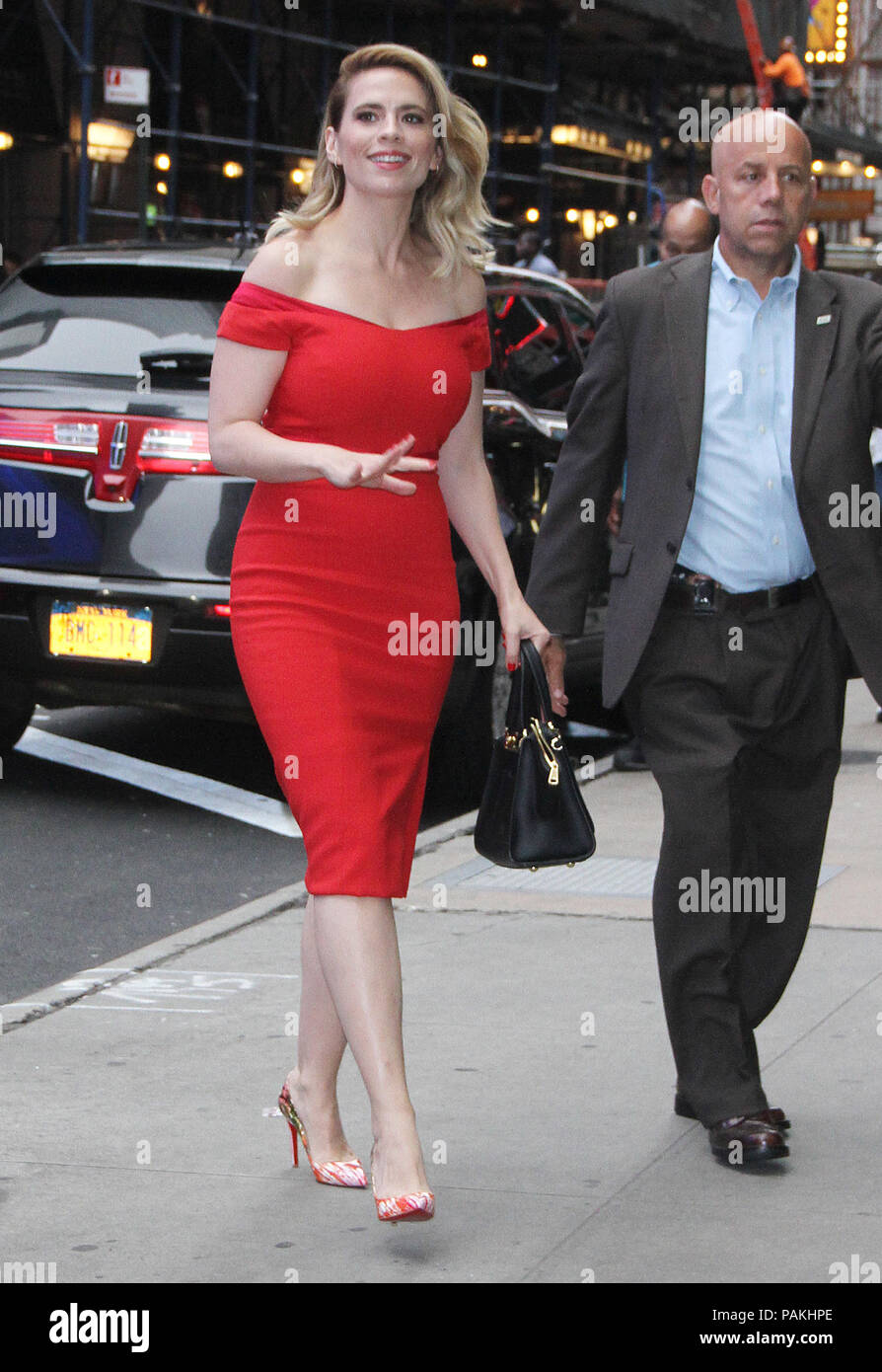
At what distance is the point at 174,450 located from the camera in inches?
283

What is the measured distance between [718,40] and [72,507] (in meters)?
28.1

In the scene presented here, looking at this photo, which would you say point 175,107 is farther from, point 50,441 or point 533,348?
point 50,441

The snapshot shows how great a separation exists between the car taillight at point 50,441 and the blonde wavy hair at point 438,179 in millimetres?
3334

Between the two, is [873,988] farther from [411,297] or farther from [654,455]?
[411,297]

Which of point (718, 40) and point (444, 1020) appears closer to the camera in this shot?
point (444, 1020)

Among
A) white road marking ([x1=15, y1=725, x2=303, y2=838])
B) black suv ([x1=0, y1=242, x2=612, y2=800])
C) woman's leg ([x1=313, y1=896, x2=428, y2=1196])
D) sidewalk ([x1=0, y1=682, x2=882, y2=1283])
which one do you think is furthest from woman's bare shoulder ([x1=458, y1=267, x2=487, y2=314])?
white road marking ([x1=15, y1=725, x2=303, y2=838])

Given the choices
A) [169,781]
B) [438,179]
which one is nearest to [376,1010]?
[438,179]

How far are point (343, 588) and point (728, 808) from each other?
36.9 inches

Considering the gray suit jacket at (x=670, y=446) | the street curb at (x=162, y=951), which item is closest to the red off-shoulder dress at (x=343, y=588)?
the gray suit jacket at (x=670, y=446)

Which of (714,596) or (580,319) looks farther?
(580,319)

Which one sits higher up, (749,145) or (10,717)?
(749,145)

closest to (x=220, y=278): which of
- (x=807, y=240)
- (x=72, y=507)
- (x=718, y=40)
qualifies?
(x=72, y=507)

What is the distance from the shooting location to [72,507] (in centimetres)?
736

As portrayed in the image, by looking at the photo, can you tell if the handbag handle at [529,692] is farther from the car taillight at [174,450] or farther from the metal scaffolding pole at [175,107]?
the metal scaffolding pole at [175,107]
